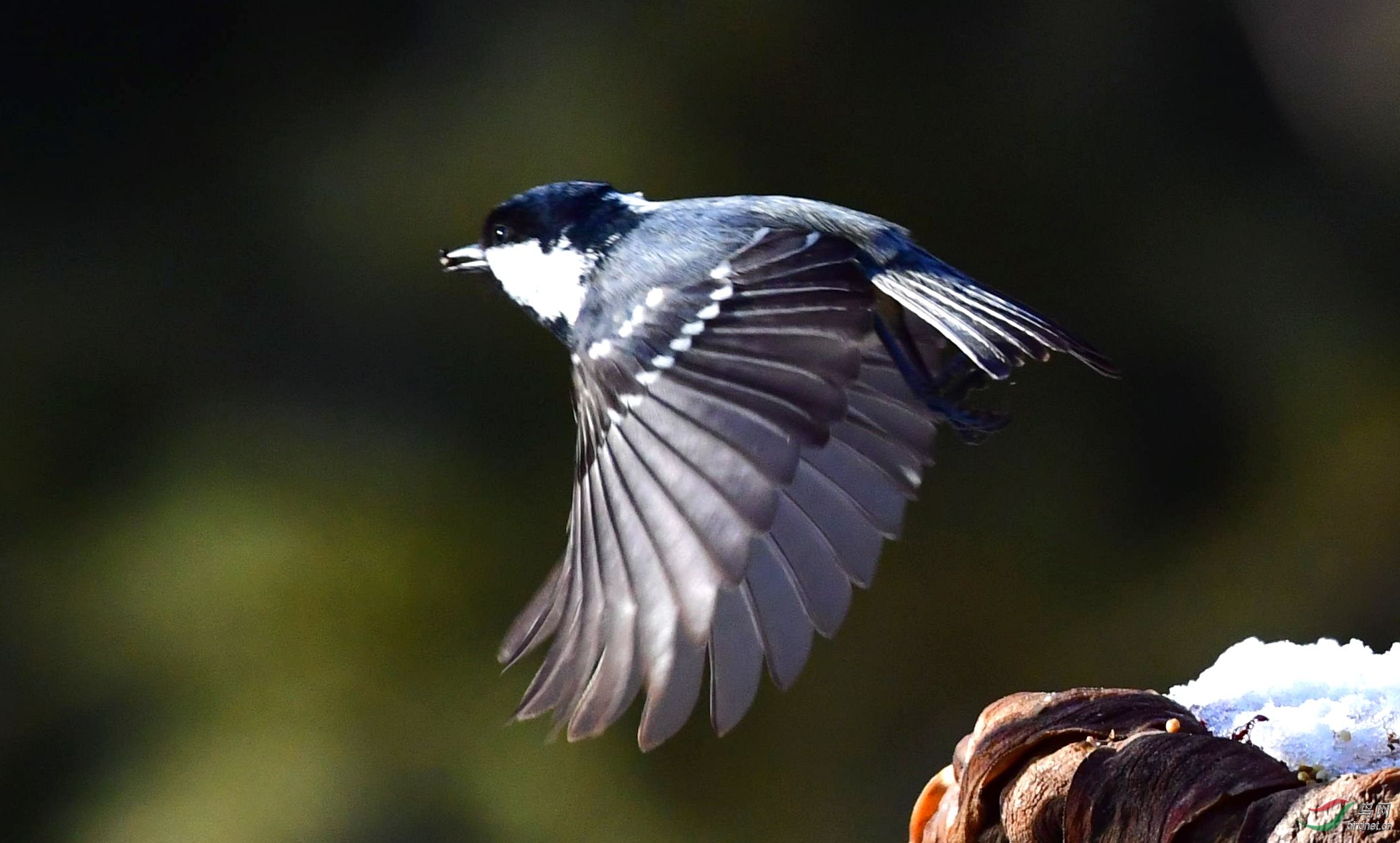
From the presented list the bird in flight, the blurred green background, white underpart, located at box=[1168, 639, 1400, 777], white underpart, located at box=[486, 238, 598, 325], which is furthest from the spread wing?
the blurred green background

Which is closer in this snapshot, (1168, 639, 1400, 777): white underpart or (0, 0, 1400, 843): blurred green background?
(1168, 639, 1400, 777): white underpart

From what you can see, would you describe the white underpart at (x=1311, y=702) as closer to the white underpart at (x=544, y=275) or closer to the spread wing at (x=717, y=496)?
the spread wing at (x=717, y=496)

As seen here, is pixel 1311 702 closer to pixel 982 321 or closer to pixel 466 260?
pixel 982 321

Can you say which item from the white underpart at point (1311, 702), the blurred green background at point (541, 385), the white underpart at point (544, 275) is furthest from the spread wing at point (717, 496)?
the blurred green background at point (541, 385)

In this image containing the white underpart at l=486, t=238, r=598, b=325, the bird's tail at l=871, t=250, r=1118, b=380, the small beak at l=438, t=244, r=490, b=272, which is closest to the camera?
the bird's tail at l=871, t=250, r=1118, b=380

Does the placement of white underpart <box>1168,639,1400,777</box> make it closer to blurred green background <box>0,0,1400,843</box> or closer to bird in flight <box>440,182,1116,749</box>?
bird in flight <box>440,182,1116,749</box>

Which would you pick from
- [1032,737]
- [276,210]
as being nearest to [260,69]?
[276,210]

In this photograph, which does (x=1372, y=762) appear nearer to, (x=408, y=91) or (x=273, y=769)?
(x=273, y=769)

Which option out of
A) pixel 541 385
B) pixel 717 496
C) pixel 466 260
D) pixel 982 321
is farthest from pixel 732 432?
pixel 541 385
